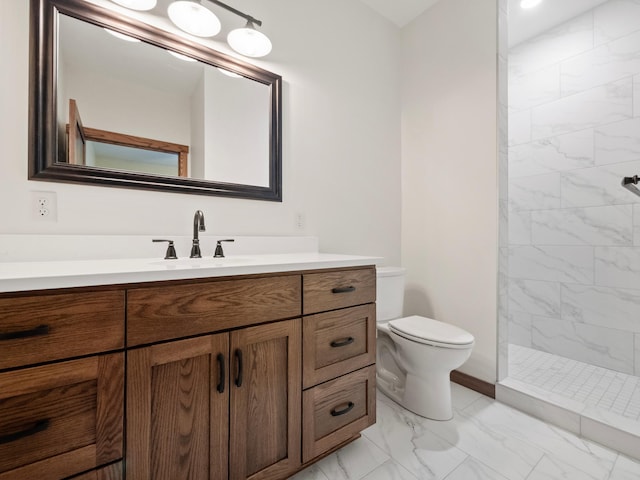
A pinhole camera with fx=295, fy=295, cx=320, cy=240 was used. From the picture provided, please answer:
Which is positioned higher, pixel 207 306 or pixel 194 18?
pixel 194 18

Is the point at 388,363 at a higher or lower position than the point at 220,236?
lower

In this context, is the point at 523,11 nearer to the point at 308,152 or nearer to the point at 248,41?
the point at 308,152

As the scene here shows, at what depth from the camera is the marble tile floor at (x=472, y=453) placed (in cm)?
122

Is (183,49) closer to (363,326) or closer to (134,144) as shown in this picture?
(134,144)

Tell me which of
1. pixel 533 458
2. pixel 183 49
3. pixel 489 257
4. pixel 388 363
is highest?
pixel 183 49

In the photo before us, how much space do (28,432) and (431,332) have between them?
1.58m

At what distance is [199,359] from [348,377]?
65cm

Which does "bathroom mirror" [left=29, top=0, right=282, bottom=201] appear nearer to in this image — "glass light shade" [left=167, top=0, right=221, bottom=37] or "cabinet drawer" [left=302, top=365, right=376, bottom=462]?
"glass light shade" [left=167, top=0, right=221, bottom=37]

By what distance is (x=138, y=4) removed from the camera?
129 centimetres

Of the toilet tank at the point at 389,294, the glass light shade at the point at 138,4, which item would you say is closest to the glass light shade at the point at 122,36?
the glass light shade at the point at 138,4

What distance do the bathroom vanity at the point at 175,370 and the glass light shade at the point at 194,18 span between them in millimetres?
1192

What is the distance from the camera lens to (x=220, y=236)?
151 cm

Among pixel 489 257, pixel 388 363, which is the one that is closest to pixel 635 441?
pixel 489 257

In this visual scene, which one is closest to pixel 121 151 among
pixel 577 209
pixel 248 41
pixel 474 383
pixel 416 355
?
pixel 248 41
